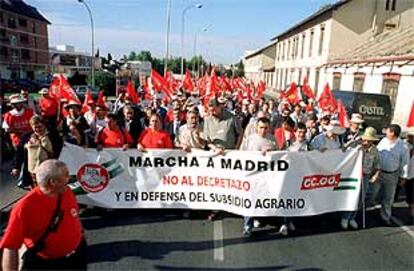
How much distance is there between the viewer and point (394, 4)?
3152cm

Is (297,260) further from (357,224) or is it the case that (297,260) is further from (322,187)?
(357,224)

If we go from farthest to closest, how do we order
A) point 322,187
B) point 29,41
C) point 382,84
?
Answer: point 29,41
point 382,84
point 322,187

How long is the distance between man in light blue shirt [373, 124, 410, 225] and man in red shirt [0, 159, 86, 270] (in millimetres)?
4949

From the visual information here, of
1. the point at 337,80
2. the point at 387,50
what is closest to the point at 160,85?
the point at 387,50

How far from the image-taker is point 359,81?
2400cm

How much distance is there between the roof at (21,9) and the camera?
2793 inches

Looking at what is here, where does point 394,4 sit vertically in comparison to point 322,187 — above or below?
above

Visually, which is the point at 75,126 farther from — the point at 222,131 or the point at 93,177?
the point at 222,131

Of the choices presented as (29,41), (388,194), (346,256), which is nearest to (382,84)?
(388,194)

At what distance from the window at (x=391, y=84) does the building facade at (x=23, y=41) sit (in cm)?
6003

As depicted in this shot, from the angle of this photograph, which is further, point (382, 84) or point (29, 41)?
point (29, 41)

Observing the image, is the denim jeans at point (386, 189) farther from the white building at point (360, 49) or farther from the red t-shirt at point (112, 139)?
the white building at point (360, 49)

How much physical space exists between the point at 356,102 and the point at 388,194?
816 cm

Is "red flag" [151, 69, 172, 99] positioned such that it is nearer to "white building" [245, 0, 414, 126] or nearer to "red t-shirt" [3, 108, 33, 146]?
"red t-shirt" [3, 108, 33, 146]
